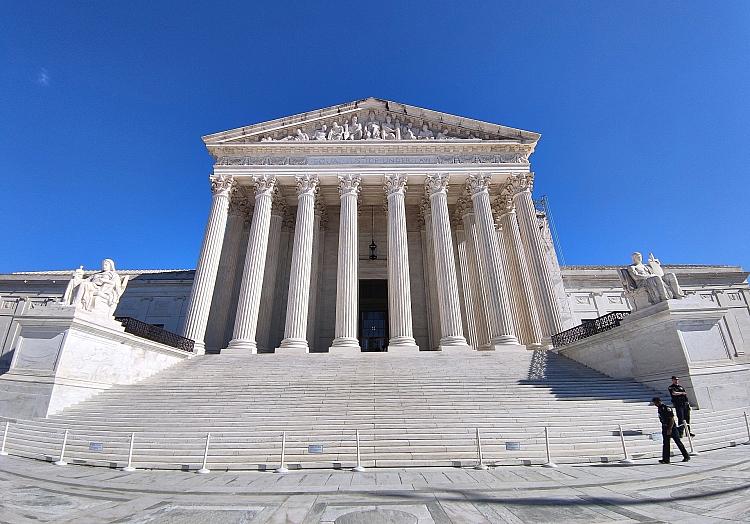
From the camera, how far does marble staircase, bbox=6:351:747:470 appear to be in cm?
791

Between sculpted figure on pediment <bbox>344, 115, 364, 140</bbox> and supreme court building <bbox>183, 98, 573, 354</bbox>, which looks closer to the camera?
supreme court building <bbox>183, 98, 573, 354</bbox>

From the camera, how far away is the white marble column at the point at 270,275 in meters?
21.9

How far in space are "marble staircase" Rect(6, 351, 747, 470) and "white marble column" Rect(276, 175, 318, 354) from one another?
148 inches

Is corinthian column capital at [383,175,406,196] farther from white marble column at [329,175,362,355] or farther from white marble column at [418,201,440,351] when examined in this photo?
white marble column at [418,201,440,351]

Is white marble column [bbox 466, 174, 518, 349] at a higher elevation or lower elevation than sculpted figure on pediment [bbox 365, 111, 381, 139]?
lower

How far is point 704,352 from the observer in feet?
34.8

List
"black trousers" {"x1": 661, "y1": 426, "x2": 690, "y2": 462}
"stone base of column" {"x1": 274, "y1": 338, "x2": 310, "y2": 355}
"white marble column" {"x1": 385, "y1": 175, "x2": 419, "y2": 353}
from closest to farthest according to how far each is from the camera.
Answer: "black trousers" {"x1": 661, "y1": 426, "x2": 690, "y2": 462}, "stone base of column" {"x1": 274, "y1": 338, "x2": 310, "y2": 355}, "white marble column" {"x1": 385, "y1": 175, "x2": 419, "y2": 353}

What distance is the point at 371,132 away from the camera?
2388cm

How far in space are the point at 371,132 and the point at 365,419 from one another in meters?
19.5

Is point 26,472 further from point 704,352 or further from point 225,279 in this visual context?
point 704,352

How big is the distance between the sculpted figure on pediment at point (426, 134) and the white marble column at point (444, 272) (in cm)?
334

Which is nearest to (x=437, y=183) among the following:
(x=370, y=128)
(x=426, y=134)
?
(x=426, y=134)

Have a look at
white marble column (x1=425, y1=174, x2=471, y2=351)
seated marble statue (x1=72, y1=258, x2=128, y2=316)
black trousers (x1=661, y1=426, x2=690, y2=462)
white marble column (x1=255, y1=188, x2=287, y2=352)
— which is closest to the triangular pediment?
white marble column (x1=425, y1=174, x2=471, y2=351)

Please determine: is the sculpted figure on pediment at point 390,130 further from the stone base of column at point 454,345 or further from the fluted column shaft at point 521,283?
the stone base of column at point 454,345
